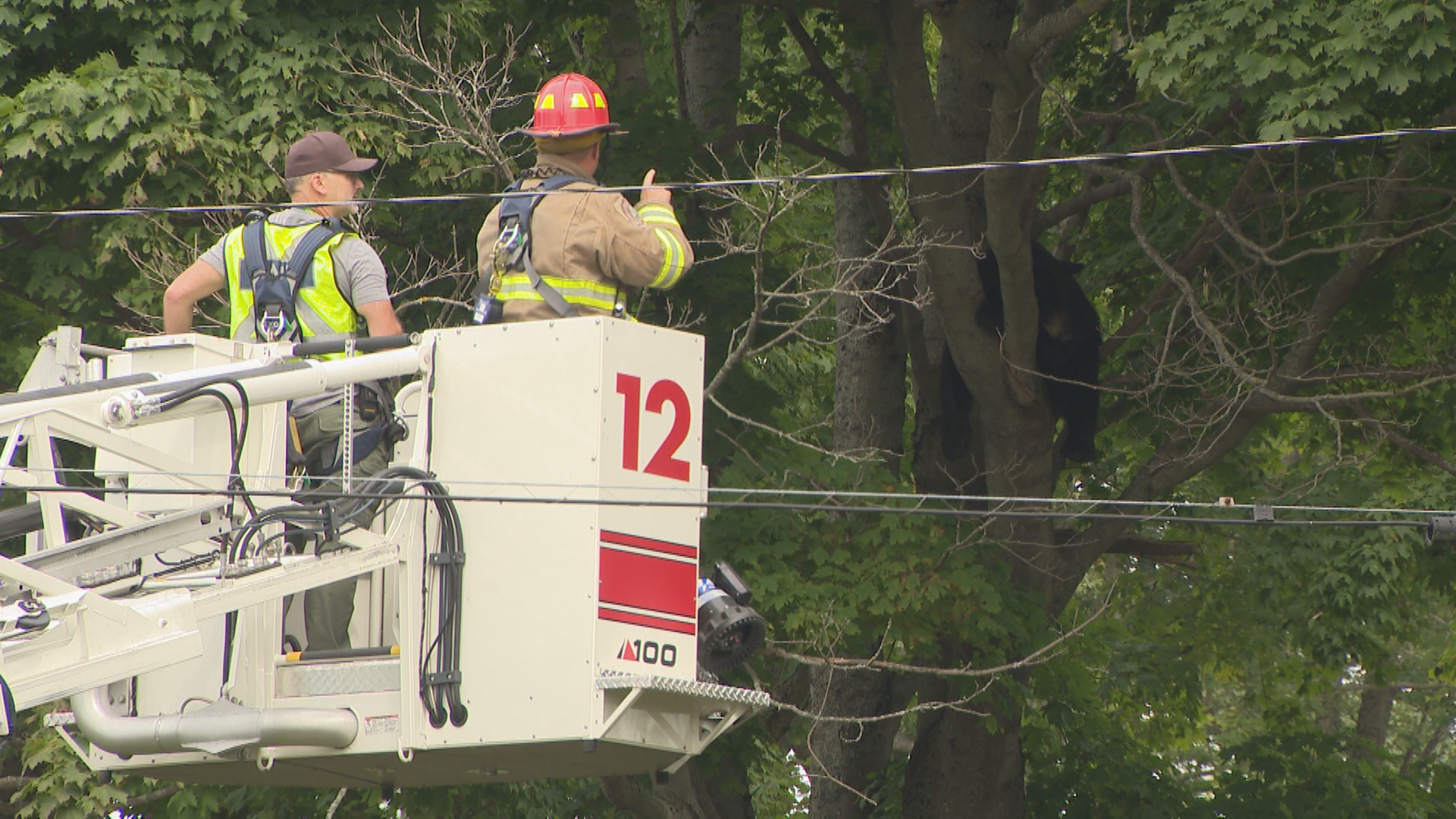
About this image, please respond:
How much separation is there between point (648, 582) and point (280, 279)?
6.74ft

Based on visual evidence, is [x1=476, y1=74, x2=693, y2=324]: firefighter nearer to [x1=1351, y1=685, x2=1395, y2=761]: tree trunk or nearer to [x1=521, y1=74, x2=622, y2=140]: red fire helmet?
[x1=521, y1=74, x2=622, y2=140]: red fire helmet

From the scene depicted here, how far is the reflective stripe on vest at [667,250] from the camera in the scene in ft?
24.3

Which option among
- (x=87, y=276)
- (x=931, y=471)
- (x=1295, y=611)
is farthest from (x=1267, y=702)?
(x=87, y=276)

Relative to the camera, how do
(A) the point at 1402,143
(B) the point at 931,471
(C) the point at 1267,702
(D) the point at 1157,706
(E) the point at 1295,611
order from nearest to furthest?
(A) the point at 1402,143 < (B) the point at 931,471 < (E) the point at 1295,611 < (D) the point at 1157,706 < (C) the point at 1267,702

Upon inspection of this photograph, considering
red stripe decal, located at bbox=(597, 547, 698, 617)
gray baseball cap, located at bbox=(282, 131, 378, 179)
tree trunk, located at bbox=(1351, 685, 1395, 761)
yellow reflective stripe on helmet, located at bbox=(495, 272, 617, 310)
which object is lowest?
tree trunk, located at bbox=(1351, 685, 1395, 761)

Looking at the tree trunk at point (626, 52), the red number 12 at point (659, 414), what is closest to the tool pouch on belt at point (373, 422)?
the red number 12 at point (659, 414)

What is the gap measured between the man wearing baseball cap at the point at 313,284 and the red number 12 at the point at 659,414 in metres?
1.16

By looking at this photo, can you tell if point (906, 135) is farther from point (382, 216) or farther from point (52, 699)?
point (52, 699)

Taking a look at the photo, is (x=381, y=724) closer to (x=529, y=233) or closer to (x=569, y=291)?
(x=569, y=291)

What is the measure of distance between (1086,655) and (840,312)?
4.53 m

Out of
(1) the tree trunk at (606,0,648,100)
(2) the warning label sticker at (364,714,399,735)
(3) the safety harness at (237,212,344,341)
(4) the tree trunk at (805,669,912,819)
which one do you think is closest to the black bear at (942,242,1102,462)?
(4) the tree trunk at (805,669,912,819)

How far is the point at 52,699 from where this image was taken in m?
6.34

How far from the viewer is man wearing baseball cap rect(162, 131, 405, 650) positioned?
7.52 meters

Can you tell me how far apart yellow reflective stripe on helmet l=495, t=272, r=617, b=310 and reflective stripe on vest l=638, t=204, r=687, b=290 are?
17 centimetres
